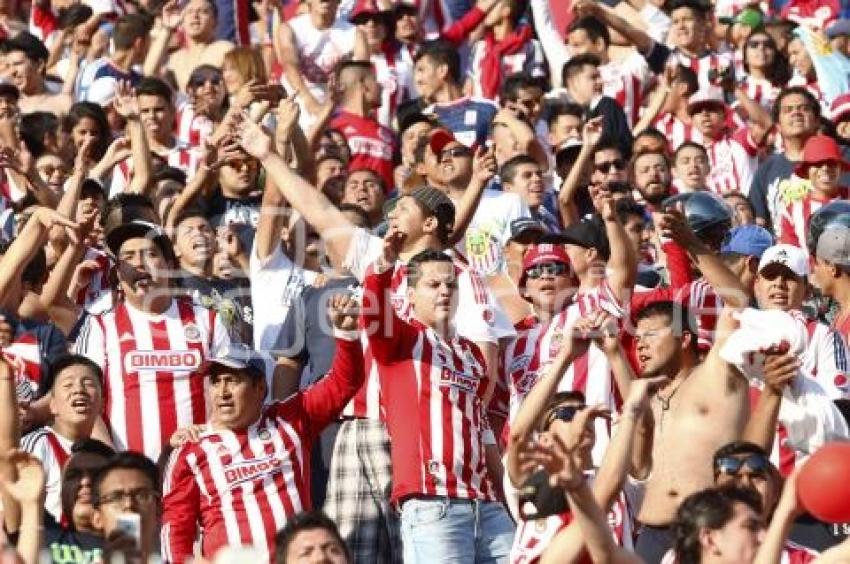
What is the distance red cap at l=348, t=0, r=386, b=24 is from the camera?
710 inches

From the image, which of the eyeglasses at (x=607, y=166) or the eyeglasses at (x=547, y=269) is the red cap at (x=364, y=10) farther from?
the eyeglasses at (x=547, y=269)

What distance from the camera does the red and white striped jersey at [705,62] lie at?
17.7m

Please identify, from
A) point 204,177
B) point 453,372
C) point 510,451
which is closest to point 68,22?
point 204,177

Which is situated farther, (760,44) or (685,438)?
(760,44)

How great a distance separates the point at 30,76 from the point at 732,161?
445 cm

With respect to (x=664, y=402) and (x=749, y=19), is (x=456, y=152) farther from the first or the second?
(x=749, y=19)

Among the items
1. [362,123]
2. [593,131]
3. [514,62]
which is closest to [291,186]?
[593,131]

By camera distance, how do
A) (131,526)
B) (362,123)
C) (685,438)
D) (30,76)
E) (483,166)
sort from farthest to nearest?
(362,123) → (30,76) → (483,166) → (685,438) → (131,526)

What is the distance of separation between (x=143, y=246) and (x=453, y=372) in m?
1.77

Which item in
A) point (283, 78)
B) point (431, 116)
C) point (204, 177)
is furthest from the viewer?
point (283, 78)

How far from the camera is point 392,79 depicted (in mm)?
17812

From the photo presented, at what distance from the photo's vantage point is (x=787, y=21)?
18.9 metres

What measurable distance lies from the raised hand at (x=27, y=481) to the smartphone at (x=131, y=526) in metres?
0.30

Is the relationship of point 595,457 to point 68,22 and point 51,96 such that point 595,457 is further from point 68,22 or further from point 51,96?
point 68,22
